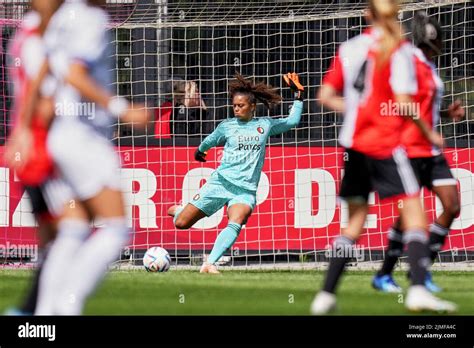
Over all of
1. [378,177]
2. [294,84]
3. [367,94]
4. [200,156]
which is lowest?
[378,177]

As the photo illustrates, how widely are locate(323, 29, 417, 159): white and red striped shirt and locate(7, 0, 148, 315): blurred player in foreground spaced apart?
198 cm

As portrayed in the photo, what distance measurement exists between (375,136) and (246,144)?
5.65 metres

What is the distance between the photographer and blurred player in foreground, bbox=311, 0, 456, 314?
7434mm

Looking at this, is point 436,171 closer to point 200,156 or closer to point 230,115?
point 200,156

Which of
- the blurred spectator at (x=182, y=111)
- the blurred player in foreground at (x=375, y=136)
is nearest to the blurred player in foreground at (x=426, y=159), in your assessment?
the blurred player in foreground at (x=375, y=136)

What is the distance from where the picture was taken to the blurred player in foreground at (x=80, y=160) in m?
5.97

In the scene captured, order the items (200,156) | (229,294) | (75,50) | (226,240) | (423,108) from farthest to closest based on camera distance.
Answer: (200,156) → (226,240) → (229,294) → (423,108) → (75,50)

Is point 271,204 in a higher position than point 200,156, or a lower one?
lower

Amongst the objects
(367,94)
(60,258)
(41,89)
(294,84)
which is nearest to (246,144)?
(294,84)

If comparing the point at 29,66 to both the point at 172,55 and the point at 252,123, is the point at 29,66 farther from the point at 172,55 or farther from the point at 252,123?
the point at 172,55

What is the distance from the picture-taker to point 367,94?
7.69 m

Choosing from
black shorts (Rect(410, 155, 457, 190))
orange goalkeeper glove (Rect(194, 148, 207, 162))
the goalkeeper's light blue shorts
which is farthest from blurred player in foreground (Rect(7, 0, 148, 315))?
orange goalkeeper glove (Rect(194, 148, 207, 162))

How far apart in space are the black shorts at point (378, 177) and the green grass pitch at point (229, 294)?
0.83m

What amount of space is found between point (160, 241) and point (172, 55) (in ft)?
7.91
